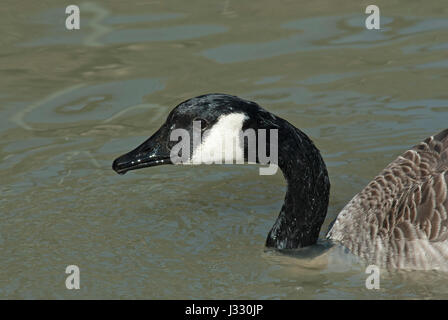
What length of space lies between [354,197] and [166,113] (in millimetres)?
3731

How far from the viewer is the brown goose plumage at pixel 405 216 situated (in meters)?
8.21

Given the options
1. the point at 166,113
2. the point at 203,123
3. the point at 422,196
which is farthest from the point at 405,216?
the point at 166,113

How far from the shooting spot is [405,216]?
8.42 m

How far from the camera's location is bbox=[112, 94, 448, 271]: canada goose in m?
8.04

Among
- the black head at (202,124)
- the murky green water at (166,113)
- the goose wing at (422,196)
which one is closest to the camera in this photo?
the black head at (202,124)

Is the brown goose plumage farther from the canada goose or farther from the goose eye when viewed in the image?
the goose eye

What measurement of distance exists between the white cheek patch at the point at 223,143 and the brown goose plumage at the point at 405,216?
4.82ft

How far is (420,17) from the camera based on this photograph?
1445 cm

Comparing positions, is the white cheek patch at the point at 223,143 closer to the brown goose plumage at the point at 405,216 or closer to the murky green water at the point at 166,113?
the murky green water at the point at 166,113

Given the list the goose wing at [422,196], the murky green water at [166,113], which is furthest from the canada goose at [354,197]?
the murky green water at [166,113]

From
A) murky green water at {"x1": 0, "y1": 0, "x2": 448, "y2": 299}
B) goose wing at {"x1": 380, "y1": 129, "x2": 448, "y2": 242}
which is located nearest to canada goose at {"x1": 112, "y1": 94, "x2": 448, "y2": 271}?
goose wing at {"x1": 380, "y1": 129, "x2": 448, "y2": 242}

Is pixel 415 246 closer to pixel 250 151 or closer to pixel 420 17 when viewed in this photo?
pixel 250 151

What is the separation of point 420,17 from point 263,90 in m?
3.45
